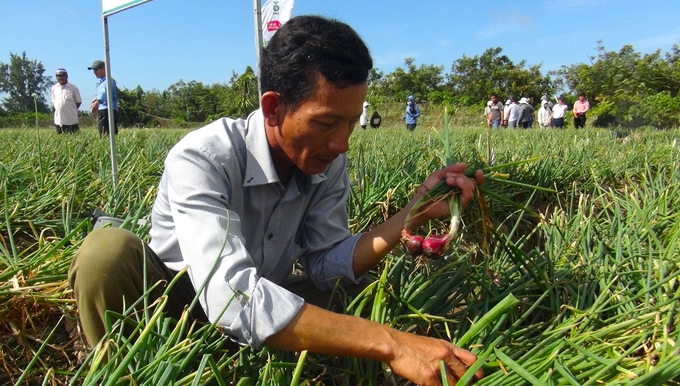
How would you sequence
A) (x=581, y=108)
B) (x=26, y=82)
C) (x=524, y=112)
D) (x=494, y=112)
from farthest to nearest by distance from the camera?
(x=26, y=82) → (x=494, y=112) → (x=524, y=112) → (x=581, y=108)

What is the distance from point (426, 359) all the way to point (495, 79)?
32.7 m

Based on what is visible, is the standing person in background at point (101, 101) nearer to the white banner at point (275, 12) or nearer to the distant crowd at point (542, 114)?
the white banner at point (275, 12)

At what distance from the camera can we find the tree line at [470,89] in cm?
688

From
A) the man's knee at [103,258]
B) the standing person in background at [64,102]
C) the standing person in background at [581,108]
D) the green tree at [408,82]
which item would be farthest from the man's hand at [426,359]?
the green tree at [408,82]

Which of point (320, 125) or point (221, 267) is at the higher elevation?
point (320, 125)

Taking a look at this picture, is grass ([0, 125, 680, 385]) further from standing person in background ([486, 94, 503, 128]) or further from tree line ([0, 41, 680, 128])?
standing person in background ([486, 94, 503, 128])

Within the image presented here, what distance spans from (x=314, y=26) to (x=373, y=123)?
10.3 m

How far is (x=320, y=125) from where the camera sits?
1.06m

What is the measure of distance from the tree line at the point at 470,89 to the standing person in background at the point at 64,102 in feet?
1.38

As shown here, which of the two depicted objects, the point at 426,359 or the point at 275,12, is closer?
the point at 426,359

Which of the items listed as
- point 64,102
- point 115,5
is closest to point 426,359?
point 115,5

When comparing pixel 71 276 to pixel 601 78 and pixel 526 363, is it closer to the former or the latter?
pixel 526 363

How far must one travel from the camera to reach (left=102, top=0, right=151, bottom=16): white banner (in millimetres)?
2101

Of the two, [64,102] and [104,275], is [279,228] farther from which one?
[64,102]
